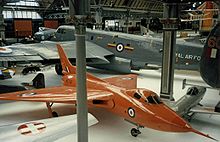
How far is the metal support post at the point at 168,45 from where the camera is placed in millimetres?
7145

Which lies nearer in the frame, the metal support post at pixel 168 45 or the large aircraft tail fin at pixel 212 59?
the large aircraft tail fin at pixel 212 59

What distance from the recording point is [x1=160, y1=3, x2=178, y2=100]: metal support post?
281 inches

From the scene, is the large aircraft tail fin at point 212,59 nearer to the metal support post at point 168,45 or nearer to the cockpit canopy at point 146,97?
the metal support post at point 168,45

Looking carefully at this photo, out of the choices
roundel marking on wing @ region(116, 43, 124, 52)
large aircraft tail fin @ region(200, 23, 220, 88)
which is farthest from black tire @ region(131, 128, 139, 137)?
roundel marking on wing @ region(116, 43, 124, 52)

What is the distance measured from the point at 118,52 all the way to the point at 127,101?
24.1 feet

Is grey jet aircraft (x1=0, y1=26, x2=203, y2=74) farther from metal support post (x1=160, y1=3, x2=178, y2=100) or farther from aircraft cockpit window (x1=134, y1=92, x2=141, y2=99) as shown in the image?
aircraft cockpit window (x1=134, y1=92, x2=141, y2=99)

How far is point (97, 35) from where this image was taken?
45.2 ft

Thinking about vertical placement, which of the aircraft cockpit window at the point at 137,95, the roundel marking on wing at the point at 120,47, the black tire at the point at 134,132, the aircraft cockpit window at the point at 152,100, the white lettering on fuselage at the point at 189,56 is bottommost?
the black tire at the point at 134,132

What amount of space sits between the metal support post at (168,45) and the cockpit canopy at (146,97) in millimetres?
2130

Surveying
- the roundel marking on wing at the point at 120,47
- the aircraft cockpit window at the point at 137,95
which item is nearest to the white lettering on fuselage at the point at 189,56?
the roundel marking on wing at the point at 120,47

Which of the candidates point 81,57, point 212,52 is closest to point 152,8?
point 212,52

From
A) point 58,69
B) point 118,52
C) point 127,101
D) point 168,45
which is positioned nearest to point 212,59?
point 168,45

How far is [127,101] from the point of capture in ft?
19.1

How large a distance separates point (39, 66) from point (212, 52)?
10.7 m
